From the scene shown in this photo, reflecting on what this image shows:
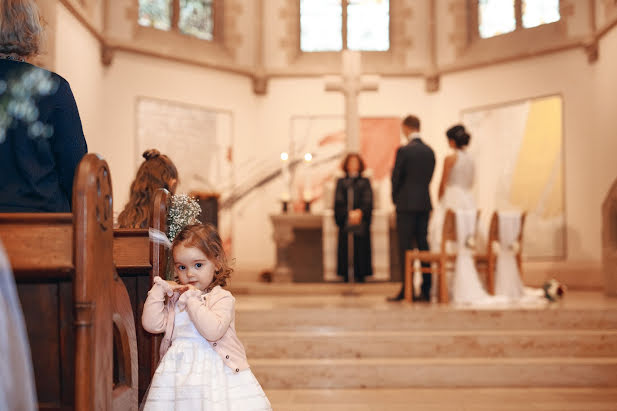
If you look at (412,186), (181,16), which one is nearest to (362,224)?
(412,186)

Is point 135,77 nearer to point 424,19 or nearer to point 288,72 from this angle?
point 288,72

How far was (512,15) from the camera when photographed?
36.7 ft

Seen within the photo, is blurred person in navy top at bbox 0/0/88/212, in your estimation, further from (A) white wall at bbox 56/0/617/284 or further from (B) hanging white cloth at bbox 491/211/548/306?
(A) white wall at bbox 56/0/617/284

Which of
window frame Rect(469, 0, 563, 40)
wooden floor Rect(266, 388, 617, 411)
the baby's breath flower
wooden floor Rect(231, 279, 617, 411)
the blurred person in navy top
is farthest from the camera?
window frame Rect(469, 0, 563, 40)

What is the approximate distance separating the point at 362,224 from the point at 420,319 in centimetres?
273

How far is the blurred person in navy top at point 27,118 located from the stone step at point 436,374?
9.97 ft

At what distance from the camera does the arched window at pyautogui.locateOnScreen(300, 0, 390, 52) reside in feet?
41.0

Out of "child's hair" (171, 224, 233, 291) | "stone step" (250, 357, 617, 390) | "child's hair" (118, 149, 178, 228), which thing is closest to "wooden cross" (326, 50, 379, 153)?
"stone step" (250, 357, 617, 390)

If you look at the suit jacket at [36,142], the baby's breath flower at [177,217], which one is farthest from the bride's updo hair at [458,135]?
the suit jacket at [36,142]

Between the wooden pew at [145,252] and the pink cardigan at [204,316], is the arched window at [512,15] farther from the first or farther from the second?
the pink cardigan at [204,316]

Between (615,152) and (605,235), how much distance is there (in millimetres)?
1665

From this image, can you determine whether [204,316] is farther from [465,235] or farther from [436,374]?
[465,235]

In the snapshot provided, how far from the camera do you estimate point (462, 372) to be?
5.12 metres

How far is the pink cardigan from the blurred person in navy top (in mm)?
459
